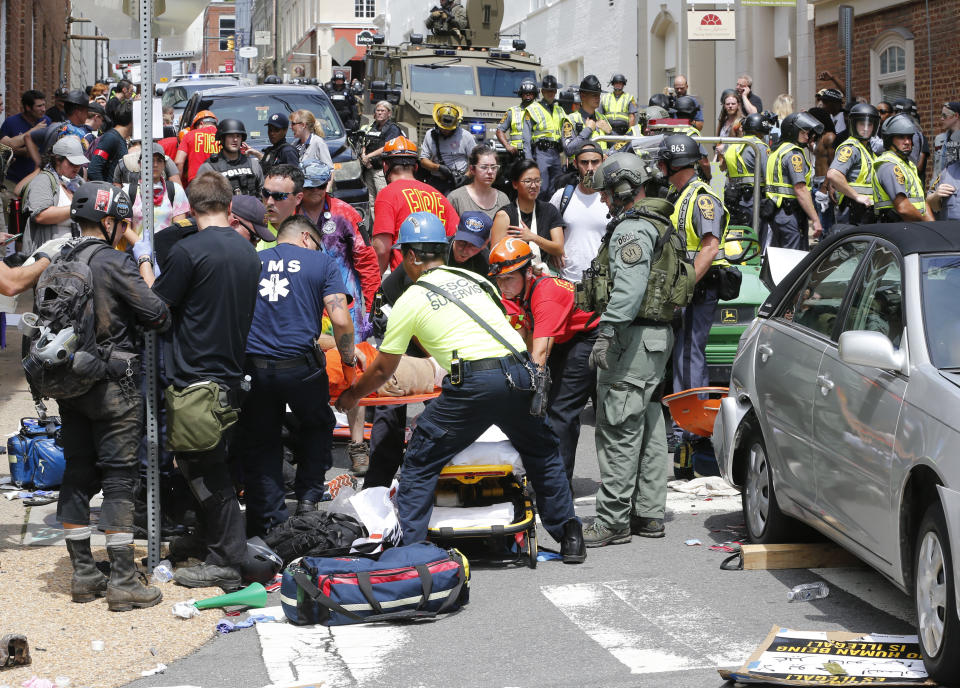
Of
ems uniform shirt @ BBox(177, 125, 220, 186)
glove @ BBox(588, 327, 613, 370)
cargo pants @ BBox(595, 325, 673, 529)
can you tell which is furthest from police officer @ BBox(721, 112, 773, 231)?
glove @ BBox(588, 327, 613, 370)

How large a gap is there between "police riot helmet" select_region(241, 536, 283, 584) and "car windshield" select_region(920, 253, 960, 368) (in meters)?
3.29

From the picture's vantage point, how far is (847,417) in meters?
A: 5.89

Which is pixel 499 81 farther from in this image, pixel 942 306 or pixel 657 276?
pixel 942 306

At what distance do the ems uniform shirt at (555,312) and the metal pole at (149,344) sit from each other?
2144 millimetres

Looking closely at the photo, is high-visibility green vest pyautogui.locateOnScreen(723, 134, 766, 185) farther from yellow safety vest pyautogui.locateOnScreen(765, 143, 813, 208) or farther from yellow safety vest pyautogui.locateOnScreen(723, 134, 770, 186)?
yellow safety vest pyautogui.locateOnScreen(765, 143, 813, 208)

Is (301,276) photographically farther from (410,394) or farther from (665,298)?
(665,298)

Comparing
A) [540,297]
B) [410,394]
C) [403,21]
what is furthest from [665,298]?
[403,21]

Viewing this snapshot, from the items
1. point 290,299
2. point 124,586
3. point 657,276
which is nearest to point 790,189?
point 657,276

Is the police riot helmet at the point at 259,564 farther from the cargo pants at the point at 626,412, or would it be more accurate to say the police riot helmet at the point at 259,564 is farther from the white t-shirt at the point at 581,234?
the white t-shirt at the point at 581,234

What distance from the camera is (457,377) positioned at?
21.1 feet

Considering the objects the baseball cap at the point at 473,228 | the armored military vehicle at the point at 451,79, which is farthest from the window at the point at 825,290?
the armored military vehicle at the point at 451,79

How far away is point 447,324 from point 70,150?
18.6 feet

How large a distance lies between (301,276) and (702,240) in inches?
121

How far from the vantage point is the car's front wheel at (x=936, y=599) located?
4.84 m
